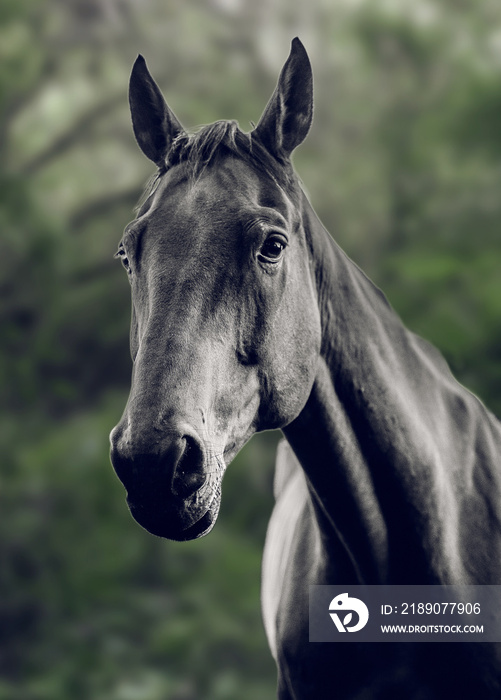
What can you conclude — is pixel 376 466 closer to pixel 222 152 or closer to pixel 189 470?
→ pixel 189 470

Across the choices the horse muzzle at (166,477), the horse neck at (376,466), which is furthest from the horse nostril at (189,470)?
the horse neck at (376,466)

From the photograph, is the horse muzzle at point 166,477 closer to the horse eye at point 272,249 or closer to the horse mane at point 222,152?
the horse eye at point 272,249

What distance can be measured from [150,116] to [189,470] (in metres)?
0.86

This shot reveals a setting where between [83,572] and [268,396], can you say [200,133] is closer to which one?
[268,396]

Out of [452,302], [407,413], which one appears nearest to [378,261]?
[452,302]

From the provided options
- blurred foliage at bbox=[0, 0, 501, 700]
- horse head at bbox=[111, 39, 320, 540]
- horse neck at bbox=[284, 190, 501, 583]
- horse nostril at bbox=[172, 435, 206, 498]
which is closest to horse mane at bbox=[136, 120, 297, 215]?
horse head at bbox=[111, 39, 320, 540]

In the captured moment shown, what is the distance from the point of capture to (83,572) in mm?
5250

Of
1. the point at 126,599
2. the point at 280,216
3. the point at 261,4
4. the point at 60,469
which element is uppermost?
the point at 261,4

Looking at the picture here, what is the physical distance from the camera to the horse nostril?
1225 mm

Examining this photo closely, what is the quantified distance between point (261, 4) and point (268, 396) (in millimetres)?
5679

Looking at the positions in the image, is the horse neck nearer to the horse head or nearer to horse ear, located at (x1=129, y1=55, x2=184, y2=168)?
the horse head

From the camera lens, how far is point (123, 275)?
5762 mm

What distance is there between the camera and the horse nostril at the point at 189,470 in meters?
1.22

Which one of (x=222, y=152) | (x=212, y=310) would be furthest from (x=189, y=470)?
(x=222, y=152)
